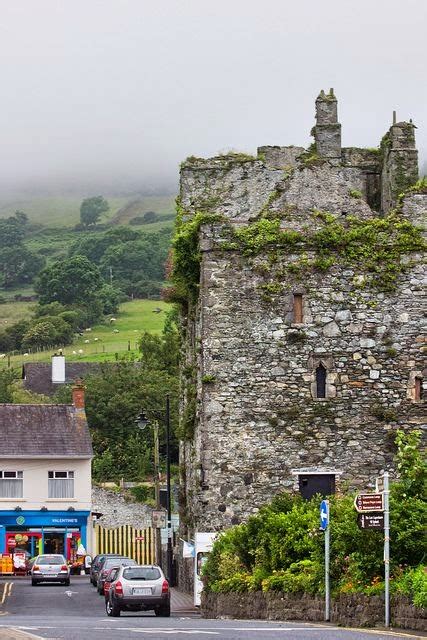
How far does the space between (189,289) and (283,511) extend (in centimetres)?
977

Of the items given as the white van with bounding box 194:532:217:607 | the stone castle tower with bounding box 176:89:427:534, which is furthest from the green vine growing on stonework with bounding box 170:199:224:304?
the white van with bounding box 194:532:217:607

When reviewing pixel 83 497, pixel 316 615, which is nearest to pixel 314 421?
pixel 316 615

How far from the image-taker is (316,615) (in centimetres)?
2822

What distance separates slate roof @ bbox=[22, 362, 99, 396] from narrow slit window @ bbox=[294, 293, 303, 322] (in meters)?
90.9

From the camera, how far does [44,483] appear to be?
81.3 m

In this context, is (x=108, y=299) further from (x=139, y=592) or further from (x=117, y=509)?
(x=139, y=592)

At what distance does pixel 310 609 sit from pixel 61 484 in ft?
178

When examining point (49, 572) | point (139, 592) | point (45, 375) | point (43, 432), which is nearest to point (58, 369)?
point (45, 375)

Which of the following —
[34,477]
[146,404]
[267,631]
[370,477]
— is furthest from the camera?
[146,404]

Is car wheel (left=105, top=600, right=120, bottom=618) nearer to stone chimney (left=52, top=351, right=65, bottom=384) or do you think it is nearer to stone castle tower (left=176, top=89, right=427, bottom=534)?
stone castle tower (left=176, top=89, right=427, bottom=534)

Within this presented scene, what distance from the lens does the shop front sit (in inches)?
3179

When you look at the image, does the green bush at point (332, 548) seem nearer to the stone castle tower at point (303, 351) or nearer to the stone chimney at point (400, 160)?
the stone castle tower at point (303, 351)

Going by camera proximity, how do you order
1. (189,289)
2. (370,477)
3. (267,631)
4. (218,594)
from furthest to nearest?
(189,289)
(370,477)
(218,594)
(267,631)

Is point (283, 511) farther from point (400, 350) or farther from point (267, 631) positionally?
point (267, 631)
